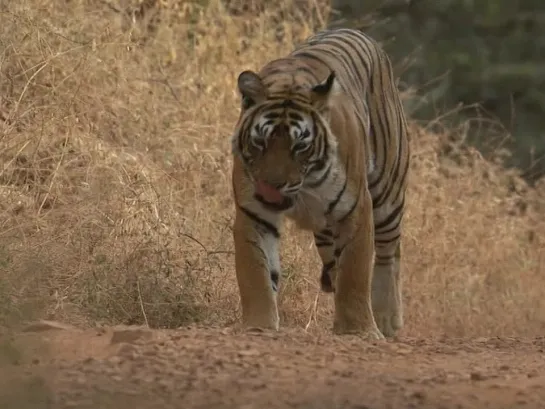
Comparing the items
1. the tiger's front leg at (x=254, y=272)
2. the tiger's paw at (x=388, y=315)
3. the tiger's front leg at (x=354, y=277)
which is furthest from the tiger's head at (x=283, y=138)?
the tiger's paw at (x=388, y=315)

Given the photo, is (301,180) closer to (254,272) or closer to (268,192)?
(268,192)

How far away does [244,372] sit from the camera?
497 cm

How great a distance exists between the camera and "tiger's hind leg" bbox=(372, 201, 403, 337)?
7586 mm

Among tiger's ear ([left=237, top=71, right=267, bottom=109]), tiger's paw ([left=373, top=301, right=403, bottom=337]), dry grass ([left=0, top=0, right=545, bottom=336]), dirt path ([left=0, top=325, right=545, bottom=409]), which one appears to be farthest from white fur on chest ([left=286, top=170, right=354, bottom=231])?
tiger's paw ([left=373, top=301, right=403, bottom=337])

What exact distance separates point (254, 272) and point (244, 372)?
1362mm

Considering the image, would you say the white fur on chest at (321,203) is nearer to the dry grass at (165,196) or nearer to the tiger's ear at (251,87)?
the tiger's ear at (251,87)

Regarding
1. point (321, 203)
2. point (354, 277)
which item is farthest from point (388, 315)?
point (321, 203)

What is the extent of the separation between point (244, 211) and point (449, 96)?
384 inches

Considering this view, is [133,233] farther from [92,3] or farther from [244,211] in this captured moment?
[92,3]

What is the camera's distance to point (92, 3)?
10023 mm

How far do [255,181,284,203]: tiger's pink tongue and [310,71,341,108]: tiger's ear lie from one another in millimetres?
454

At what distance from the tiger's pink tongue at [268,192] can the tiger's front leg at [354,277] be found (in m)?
0.41

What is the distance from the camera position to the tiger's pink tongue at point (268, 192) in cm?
611

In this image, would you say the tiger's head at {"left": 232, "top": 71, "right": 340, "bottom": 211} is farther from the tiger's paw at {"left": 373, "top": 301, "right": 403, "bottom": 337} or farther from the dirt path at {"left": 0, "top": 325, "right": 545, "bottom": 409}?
the tiger's paw at {"left": 373, "top": 301, "right": 403, "bottom": 337}
